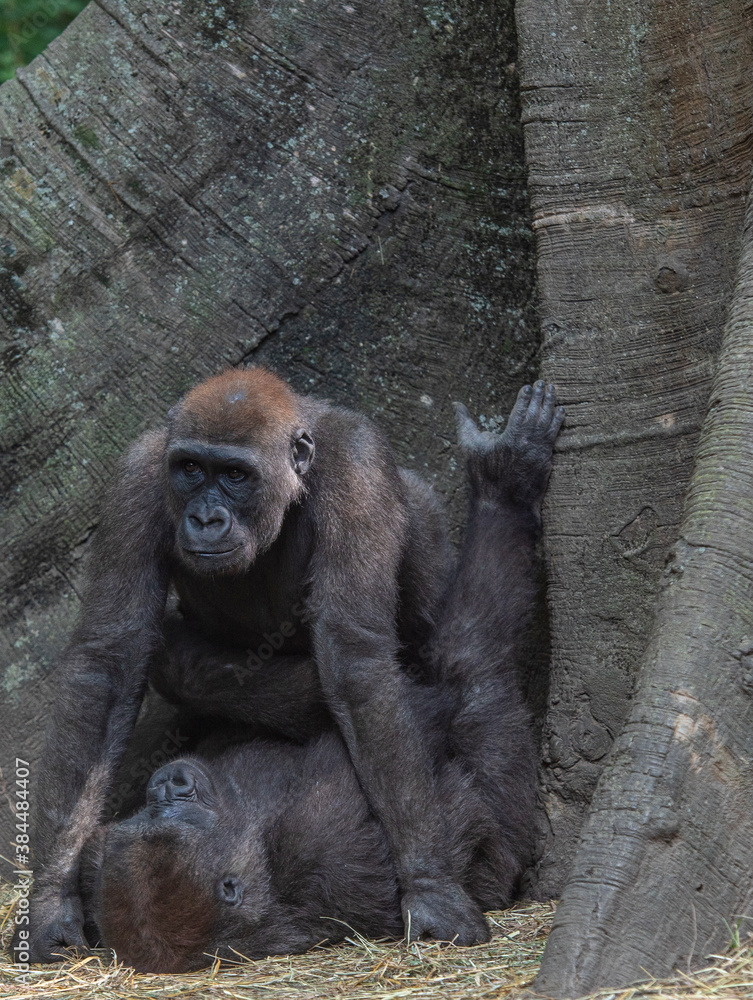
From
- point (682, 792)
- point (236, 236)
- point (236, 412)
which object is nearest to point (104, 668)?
point (236, 412)

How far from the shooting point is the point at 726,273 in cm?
378

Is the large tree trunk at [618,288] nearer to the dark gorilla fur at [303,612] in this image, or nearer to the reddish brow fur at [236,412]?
the dark gorilla fur at [303,612]

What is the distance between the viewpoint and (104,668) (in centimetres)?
407

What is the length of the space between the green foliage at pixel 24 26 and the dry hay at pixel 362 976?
21.8 ft

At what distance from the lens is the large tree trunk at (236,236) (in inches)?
178

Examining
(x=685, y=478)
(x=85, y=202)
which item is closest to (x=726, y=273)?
(x=685, y=478)

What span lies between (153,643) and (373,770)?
96 cm

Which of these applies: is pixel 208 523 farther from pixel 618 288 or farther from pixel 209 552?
pixel 618 288

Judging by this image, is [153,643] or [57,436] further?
[57,436]

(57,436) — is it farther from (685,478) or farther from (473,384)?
(685,478)

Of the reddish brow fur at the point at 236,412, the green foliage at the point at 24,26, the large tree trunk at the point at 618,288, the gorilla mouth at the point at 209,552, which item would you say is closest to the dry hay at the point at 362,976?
the large tree trunk at the point at 618,288

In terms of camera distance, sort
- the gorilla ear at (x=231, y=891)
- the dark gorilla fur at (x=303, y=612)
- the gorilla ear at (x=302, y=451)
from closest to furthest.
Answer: the gorilla ear at (x=231, y=891), the dark gorilla fur at (x=303, y=612), the gorilla ear at (x=302, y=451)

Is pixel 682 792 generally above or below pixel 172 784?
above

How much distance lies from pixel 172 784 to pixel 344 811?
596 millimetres
